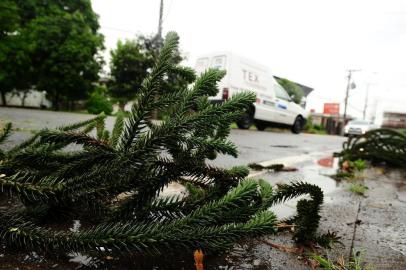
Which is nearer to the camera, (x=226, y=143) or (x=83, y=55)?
(x=226, y=143)

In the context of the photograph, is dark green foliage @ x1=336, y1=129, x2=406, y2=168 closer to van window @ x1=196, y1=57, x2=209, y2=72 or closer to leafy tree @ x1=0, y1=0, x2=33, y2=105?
van window @ x1=196, y1=57, x2=209, y2=72

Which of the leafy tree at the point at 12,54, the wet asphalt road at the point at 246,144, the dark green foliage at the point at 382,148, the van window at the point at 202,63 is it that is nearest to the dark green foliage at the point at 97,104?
the leafy tree at the point at 12,54

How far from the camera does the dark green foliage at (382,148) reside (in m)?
3.90

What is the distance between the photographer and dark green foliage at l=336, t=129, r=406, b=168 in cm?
390

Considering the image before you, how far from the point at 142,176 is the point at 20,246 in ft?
1.44

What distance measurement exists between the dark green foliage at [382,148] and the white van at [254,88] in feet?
26.0

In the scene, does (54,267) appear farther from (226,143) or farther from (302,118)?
(302,118)

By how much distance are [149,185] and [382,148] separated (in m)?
4.14

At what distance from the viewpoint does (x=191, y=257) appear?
1096 mm

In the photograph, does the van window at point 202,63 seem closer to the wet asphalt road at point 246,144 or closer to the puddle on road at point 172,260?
the wet asphalt road at point 246,144

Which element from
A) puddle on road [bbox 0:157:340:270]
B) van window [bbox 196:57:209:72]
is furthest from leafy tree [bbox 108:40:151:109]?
puddle on road [bbox 0:157:340:270]

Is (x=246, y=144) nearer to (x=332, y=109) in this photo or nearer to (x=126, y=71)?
(x=126, y=71)

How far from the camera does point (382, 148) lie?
168 inches

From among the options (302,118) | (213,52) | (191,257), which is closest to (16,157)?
(191,257)
